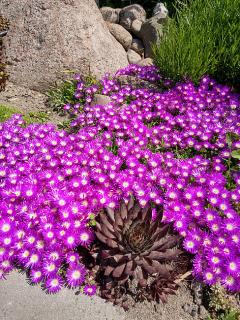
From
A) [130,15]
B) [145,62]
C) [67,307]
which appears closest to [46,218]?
[67,307]

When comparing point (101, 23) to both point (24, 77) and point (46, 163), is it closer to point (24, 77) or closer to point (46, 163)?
point (24, 77)

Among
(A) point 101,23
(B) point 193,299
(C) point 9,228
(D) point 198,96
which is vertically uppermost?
(A) point 101,23

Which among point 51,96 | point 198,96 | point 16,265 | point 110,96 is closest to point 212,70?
point 198,96

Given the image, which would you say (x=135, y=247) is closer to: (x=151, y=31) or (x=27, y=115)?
(x=27, y=115)

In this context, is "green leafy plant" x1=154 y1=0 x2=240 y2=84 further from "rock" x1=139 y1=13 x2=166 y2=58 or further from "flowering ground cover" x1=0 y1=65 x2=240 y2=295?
"rock" x1=139 y1=13 x2=166 y2=58

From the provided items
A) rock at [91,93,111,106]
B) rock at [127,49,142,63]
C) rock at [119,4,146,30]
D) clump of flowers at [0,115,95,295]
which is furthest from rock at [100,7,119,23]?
clump of flowers at [0,115,95,295]

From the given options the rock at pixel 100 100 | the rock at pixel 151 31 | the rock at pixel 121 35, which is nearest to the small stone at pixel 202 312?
the rock at pixel 100 100
